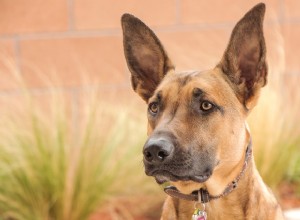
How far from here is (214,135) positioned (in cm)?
429

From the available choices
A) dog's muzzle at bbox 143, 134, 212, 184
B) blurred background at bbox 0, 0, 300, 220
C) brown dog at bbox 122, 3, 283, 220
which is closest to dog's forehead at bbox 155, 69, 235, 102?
brown dog at bbox 122, 3, 283, 220

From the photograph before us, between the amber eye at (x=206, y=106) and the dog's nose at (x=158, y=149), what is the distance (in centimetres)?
36

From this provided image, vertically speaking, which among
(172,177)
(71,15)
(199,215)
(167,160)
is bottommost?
(71,15)

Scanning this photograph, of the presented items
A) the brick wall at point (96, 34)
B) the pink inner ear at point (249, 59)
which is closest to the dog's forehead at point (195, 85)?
the pink inner ear at point (249, 59)

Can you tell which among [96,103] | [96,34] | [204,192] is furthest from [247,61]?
[96,34]

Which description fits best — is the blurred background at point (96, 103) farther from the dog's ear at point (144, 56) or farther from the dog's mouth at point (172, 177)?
the dog's mouth at point (172, 177)

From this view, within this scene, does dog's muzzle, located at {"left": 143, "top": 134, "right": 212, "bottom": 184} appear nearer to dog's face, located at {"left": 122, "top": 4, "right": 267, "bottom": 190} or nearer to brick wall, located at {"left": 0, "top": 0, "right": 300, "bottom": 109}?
dog's face, located at {"left": 122, "top": 4, "right": 267, "bottom": 190}

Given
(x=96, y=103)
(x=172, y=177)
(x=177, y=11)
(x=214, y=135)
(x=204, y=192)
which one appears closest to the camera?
(x=172, y=177)

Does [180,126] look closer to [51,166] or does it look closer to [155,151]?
[155,151]

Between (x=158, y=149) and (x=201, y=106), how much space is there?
0.44 m

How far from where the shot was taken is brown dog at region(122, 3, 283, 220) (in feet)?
13.6

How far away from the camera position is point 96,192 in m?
6.57

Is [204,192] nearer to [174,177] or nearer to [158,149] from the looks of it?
[174,177]

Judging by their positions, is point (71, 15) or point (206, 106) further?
point (71, 15)
